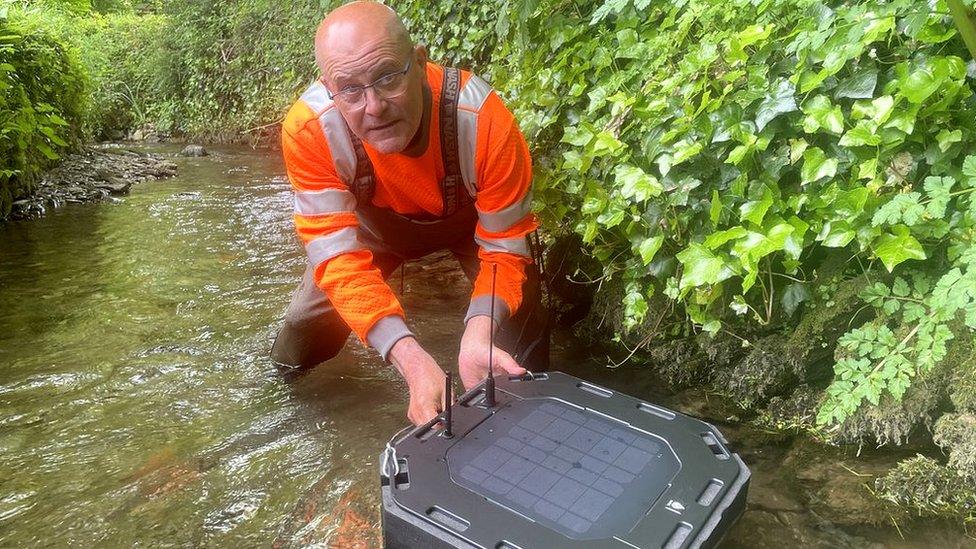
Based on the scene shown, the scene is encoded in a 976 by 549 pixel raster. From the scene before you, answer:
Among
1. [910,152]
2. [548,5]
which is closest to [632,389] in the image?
[910,152]

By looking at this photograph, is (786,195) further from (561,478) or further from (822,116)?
(561,478)

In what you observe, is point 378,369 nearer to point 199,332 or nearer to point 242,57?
point 199,332

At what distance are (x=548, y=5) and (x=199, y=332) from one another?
93.6 inches

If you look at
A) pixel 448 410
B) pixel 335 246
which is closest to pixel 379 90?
pixel 335 246

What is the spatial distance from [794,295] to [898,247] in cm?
45

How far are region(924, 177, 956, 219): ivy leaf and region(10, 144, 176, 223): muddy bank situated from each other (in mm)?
6672

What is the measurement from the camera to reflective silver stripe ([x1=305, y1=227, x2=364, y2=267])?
2.12 metres

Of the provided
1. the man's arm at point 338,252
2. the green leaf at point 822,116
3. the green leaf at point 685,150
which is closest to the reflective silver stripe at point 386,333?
the man's arm at point 338,252

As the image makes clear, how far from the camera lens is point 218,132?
458 inches

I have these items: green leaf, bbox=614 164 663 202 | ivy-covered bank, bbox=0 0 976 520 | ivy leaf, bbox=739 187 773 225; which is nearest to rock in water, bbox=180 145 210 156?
ivy-covered bank, bbox=0 0 976 520

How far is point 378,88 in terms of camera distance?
6.30 feet

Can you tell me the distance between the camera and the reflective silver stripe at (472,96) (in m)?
2.14

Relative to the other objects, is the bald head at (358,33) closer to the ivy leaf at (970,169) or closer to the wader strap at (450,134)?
the wader strap at (450,134)

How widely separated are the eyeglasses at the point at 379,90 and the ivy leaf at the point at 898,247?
140 cm
